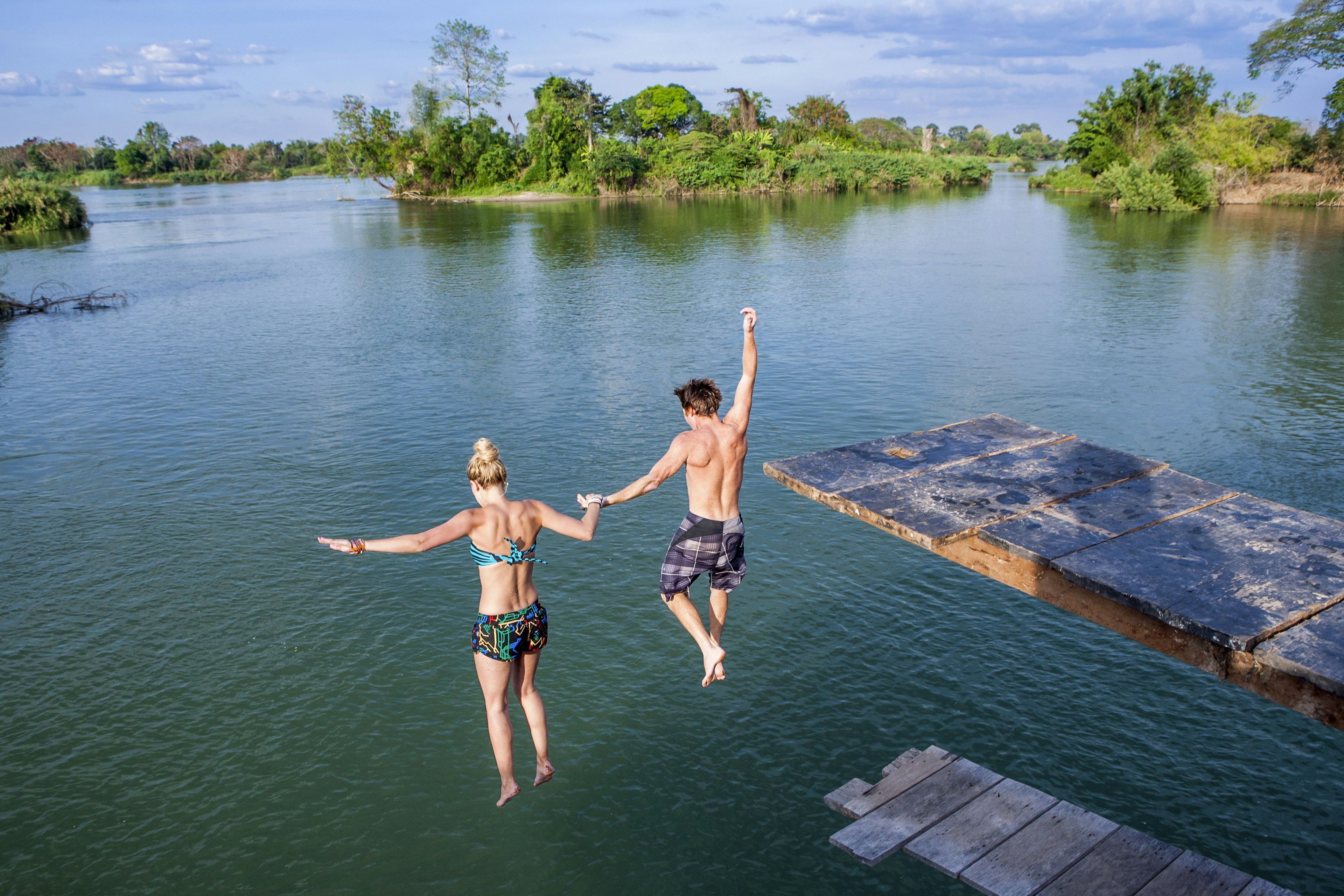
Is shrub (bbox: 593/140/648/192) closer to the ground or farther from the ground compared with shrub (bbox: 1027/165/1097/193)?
farther from the ground

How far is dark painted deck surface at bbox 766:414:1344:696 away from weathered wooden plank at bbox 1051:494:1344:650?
1 centimetres

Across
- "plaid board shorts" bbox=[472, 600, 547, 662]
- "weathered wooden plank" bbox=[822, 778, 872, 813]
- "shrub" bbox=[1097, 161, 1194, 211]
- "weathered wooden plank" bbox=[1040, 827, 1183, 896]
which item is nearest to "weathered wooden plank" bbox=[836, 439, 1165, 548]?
"weathered wooden plank" bbox=[822, 778, 872, 813]

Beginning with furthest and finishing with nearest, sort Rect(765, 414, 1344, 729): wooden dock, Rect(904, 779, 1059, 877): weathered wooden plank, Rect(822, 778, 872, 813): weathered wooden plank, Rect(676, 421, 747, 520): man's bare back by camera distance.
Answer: Rect(822, 778, 872, 813): weathered wooden plank
Rect(676, 421, 747, 520): man's bare back
Rect(904, 779, 1059, 877): weathered wooden plank
Rect(765, 414, 1344, 729): wooden dock

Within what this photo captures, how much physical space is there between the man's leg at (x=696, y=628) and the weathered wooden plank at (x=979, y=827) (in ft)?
6.70

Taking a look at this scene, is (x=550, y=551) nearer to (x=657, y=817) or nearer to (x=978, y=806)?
(x=657, y=817)

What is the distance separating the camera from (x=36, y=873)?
7.53m

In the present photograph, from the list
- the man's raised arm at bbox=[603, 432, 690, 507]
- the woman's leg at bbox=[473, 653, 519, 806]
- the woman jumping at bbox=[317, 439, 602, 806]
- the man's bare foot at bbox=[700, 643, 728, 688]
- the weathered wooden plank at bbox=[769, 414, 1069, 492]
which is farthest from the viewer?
the weathered wooden plank at bbox=[769, 414, 1069, 492]

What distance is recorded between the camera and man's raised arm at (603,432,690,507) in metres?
6.69

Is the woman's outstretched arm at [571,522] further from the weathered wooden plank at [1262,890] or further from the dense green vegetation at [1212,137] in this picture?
the dense green vegetation at [1212,137]

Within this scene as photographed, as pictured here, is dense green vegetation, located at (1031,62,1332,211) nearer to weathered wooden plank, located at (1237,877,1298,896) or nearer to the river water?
the river water

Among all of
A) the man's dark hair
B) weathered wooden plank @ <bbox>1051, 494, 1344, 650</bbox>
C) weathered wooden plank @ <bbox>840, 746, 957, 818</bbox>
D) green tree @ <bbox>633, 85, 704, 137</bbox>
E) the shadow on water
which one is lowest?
weathered wooden plank @ <bbox>840, 746, 957, 818</bbox>

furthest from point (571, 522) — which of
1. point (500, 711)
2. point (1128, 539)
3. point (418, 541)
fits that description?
point (1128, 539)

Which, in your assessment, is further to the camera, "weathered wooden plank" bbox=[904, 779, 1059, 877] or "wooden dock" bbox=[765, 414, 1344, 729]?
"weathered wooden plank" bbox=[904, 779, 1059, 877]

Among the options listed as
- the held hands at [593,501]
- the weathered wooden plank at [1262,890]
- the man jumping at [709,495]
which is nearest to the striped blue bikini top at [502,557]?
the held hands at [593,501]
